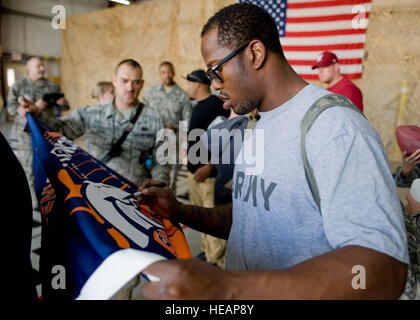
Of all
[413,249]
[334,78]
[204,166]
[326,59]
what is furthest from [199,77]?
[413,249]

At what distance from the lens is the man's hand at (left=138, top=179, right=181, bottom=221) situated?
135cm

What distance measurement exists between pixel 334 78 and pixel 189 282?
3.46 meters

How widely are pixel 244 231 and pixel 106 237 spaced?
45cm

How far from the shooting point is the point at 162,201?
1360mm

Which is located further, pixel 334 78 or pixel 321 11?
pixel 321 11

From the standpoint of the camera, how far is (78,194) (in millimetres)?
1082

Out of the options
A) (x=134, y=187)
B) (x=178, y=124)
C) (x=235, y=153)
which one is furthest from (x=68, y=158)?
(x=178, y=124)

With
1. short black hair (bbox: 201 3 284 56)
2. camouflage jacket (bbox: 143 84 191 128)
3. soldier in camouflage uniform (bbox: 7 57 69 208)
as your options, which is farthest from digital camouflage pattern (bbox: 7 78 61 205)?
short black hair (bbox: 201 3 284 56)

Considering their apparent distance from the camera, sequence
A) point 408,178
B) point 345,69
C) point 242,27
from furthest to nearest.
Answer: point 345,69, point 408,178, point 242,27

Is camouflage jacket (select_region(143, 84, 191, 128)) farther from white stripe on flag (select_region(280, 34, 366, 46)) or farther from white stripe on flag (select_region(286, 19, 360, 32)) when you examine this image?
white stripe on flag (select_region(286, 19, 360, 32))

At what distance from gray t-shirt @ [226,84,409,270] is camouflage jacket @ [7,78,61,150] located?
4041 mm

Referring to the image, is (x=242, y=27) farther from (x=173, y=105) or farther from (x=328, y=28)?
(x=328, y=28)

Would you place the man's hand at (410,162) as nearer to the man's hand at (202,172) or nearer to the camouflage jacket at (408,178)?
the camouflage jacket at (408,178)

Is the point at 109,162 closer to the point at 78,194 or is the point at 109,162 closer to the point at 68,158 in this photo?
the point at 68,158
